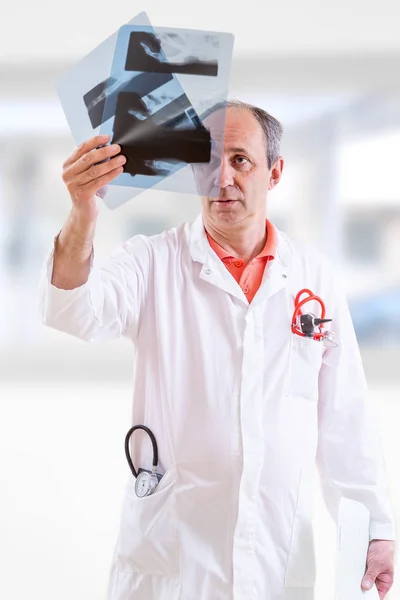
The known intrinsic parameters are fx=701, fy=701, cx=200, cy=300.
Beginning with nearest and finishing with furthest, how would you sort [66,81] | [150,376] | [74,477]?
[66,81] < [150,376] < [74,477]

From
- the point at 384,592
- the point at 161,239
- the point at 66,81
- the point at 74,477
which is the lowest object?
the point at 384,592

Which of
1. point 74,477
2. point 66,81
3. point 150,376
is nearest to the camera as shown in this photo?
point 66,81

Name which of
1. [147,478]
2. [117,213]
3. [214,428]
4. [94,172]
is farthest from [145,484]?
[117,213]

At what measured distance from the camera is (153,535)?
121 centimetres

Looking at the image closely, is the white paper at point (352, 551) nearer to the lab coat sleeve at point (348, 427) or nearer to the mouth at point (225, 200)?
the lab coat sleeve at point (348, 427)

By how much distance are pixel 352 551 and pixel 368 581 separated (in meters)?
0.09

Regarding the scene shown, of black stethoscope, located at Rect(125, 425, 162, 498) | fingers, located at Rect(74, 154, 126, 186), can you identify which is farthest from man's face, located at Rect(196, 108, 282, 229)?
black stethoscope, located at Rect(125, 425, 162, 498)

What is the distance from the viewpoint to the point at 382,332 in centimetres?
271

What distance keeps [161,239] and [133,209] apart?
143 centimetres

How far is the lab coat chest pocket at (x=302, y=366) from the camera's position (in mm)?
1277

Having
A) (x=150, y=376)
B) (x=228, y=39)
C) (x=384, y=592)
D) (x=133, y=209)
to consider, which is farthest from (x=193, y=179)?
(x=133, y=209)

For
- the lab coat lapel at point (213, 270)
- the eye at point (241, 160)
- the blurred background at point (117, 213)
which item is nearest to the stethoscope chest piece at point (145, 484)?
the lab coat lapel at point (213, 270)

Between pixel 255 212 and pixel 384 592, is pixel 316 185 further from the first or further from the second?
pixel 384 592

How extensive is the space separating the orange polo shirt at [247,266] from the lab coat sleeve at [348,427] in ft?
0.50
